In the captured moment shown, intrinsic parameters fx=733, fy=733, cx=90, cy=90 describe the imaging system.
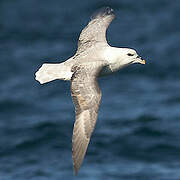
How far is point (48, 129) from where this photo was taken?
13.7 m

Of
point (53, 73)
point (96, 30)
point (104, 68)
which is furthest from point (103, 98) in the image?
point (104, 68)

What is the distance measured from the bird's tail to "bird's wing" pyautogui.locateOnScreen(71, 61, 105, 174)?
0.28 metres

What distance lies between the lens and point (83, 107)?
8.96 meters

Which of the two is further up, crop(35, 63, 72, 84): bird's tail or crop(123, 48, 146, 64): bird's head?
crop(123, 48, 146, 64): bird's head

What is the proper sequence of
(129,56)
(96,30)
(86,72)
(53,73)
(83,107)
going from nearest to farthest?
(83,107), (86,72), (53,73), (129,56), (96,30)

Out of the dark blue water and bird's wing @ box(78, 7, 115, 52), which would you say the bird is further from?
the dark blue water

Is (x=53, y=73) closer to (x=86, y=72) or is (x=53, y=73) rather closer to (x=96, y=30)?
(x=86, y=72)

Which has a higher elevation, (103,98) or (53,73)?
(103,98)

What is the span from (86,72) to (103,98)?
531 cm

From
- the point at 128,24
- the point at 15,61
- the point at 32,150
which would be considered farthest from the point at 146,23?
the point at 32,150

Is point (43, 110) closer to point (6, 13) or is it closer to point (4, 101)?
point (4, 101)

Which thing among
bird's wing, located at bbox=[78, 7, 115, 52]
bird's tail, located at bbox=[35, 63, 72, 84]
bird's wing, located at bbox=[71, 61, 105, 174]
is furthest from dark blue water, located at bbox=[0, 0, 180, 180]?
bird's wing, located at bbox=[71, 61, 105, 174]

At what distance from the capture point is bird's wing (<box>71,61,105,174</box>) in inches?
342

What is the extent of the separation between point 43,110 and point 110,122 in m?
1.39
